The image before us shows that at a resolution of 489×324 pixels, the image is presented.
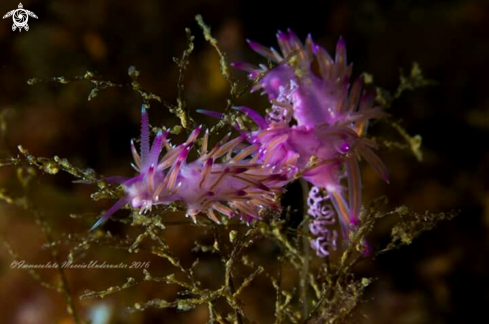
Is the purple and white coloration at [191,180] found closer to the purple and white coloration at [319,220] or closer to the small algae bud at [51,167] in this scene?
the small algae bud at [51,167]

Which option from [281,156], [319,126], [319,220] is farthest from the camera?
[319,220]

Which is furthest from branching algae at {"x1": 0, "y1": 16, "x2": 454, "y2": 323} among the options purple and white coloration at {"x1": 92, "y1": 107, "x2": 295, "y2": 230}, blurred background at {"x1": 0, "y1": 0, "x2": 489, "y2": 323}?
blurred background at {"x1": 0, "y1": 0, "x2": 489, "y2": 323}

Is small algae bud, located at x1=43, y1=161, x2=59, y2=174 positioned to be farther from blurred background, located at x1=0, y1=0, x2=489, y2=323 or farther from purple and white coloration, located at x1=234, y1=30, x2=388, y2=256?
blurred background, located at x1=0, y1=0, x2=489, y2=323

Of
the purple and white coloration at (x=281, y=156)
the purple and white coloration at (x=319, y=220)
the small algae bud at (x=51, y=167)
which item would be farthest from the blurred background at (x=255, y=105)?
the small algae bud at (x=51, y=167)

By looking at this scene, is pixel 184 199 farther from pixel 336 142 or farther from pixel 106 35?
pixel 106 35

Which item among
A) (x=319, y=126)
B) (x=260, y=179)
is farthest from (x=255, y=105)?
(x=260, y=179)

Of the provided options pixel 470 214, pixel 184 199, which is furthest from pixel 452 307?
pixel 184 199

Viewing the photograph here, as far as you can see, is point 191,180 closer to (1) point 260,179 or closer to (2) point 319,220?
(1) point 260,179

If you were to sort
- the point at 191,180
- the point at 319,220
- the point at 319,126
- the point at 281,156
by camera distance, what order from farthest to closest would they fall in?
the point at 319,220 → the point at 319,126 → the point at 281,156 → the point at 191,180
